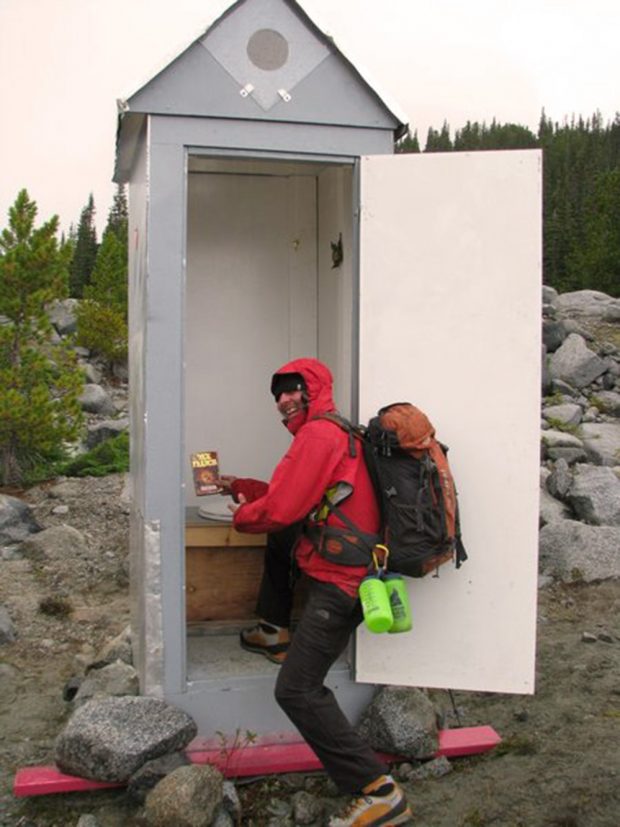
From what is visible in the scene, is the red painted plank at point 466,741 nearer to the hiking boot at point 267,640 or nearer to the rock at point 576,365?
the hiking boot at point 267,640

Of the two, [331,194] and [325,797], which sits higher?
[331,194]

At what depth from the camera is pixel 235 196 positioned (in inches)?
255

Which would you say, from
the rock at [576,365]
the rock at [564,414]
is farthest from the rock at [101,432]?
the rock at [576,365]

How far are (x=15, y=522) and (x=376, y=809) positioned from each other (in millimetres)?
6921

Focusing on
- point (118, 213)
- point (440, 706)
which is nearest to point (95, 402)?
point (440, 706)

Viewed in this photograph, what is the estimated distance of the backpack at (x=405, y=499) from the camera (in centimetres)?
410

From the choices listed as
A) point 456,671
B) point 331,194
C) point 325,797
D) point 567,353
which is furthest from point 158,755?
point 567,353

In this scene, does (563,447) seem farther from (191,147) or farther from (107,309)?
(107,309)

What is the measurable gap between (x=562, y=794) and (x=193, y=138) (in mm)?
3775

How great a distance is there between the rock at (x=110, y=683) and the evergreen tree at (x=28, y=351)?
24.2ft

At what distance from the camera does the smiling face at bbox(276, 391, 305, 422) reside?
431 cm

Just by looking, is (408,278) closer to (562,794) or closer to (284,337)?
(284,337)

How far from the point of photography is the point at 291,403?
432cm

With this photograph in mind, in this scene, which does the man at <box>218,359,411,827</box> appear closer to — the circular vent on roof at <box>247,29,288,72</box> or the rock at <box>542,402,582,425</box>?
the circular vent on roof at <box>247,29,288,72</box>
